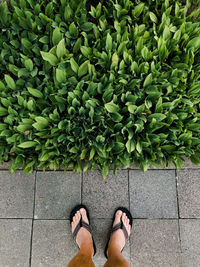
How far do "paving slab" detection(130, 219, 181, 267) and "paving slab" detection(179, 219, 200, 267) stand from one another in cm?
6

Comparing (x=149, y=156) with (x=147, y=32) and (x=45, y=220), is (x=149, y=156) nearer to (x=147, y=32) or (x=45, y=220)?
(x=147, y=32)

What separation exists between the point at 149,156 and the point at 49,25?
1.71 meters

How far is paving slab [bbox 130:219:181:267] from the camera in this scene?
262 cm

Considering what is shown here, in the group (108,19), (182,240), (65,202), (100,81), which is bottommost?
(182,240)

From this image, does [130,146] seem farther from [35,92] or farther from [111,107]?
[35,92]

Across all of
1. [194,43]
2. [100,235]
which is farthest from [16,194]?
[194,43]

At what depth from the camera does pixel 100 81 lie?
2252 mm

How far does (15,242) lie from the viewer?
106 inches

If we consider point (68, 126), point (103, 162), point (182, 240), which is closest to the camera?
point (68, 126)

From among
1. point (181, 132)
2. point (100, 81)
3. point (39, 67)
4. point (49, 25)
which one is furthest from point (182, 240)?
point (49, 25)

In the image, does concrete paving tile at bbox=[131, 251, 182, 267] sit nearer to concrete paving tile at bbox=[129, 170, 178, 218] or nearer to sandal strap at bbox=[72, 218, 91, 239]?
concrete paving tile at bbox=[129, 170, 178, 218]

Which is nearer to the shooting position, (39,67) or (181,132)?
(181,132)

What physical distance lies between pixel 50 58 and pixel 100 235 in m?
2.09

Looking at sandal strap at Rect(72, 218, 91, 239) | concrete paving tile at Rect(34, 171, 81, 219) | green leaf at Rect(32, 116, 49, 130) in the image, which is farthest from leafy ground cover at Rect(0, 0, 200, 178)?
sandal strap at Rect(72, 218, 91, 239)
